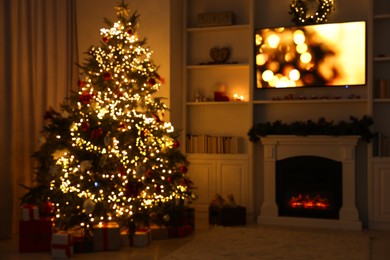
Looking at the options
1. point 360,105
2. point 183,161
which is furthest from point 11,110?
point 360,105

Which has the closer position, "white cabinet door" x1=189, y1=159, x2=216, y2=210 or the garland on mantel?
the garland on mantel

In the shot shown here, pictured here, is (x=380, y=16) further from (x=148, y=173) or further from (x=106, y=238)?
(x=106, y=238)

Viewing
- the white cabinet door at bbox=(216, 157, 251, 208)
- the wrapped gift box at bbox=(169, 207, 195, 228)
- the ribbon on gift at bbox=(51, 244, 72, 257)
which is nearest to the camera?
the ribbon on gift at bbox=(51, 244, 72, 257)

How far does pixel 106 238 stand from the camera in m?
4.76

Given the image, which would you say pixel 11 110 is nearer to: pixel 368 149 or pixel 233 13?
pixel 233 13

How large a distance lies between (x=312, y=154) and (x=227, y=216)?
130 centimetres

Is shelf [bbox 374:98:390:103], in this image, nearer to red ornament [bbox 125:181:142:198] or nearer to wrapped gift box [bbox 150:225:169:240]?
wrapped gift box [bbox 150:225:169:240]

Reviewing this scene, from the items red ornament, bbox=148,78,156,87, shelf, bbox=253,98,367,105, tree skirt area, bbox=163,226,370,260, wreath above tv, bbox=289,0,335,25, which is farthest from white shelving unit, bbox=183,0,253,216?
red ornament, bbox=148,78,156,87

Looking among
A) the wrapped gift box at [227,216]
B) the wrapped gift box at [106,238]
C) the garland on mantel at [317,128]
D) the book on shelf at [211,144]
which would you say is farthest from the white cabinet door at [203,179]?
the wrapped gift box at [106,238]

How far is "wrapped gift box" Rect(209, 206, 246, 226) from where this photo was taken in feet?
19.9

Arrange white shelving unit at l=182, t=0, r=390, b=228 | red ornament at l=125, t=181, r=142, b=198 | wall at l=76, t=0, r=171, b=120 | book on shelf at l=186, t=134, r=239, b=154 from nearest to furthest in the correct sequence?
red ornament at l=125, t=181, r=142, b=198
white shelving unit at l=182, t=0, r=390, b=228
wall at l=76, t=0, r=171, b=120
book on shelf at l=186, t=134, r=239, b=154

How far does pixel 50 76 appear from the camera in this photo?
235 inches

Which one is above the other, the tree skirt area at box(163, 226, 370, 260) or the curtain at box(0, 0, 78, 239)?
the curtain at box(0, 0, 78, 239)

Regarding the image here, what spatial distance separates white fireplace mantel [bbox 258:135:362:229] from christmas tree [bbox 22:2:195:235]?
145 centimetres
